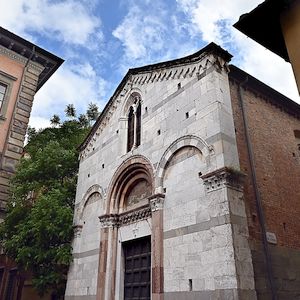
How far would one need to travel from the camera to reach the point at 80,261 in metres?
11.4

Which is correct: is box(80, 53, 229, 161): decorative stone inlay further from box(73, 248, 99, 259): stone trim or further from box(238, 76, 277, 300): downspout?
box(73, 248, 99, 259): stone trim

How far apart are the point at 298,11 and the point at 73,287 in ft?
35.7

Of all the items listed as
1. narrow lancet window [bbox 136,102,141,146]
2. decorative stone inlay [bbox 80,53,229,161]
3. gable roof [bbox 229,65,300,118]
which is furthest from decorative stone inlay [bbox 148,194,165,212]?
gable roof [bbox 229,65,300,118]

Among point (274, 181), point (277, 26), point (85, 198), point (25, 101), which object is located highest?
point (25, 101)

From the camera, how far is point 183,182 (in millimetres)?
8367

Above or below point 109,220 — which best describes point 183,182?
above

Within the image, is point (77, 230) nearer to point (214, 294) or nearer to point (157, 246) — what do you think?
point (157, 246)

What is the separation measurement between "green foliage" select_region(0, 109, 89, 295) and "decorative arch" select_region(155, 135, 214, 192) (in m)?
4.89

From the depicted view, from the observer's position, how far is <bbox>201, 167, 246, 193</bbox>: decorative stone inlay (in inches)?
283

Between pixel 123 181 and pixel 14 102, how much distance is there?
7.91 metres

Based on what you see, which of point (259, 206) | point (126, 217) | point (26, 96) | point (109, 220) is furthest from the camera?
point (26, 96)

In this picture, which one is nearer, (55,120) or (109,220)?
(109,220)

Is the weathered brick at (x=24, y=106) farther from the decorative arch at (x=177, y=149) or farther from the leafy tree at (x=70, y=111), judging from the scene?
the decorative arch at (x=177, y=149)

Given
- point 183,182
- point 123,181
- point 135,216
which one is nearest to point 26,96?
point 123,181
